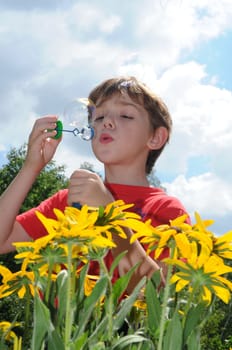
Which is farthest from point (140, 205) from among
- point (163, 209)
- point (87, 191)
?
point (87, 191)

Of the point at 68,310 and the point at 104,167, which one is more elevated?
the point at 104,167

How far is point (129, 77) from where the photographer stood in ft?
9.44

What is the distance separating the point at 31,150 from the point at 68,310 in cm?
142

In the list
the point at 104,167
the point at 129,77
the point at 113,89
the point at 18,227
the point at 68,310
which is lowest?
the point at 68,310

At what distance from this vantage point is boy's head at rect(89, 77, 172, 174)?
104 inches

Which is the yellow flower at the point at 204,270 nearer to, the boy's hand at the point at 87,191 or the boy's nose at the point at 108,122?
the boy's hand at the point at 87,191

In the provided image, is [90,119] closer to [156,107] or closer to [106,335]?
[156,107]

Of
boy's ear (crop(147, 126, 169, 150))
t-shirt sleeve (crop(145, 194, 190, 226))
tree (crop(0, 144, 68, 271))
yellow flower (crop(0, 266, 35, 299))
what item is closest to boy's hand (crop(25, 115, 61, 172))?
t-shirt sleeve (crop(145, 194, 190, 226))

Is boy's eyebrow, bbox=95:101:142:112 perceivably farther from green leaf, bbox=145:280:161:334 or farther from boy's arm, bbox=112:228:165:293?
green leaf, bbox=145:280:161:334

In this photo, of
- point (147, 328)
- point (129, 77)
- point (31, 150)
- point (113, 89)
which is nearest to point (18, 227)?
point (31, 150)

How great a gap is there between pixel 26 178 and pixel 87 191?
2.58ft

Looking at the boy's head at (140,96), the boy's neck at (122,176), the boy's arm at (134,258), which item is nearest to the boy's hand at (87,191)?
the boy's arm at (134,258)

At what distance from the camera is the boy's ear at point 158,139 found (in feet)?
8.96

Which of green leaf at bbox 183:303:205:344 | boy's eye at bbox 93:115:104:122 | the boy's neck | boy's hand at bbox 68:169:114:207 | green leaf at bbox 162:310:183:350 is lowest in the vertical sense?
green leaf at bbox 162:310:183:350
